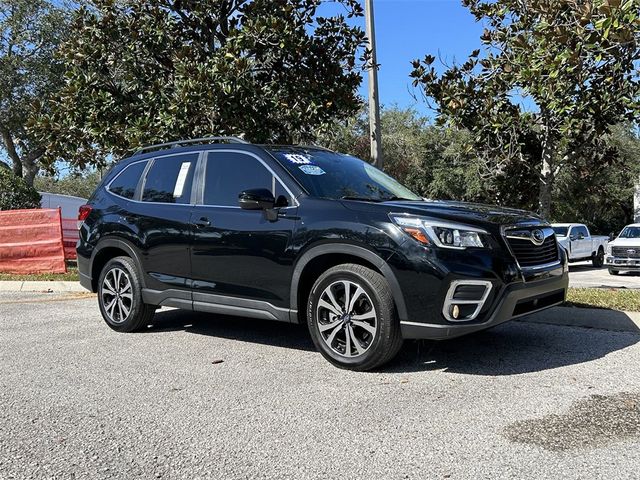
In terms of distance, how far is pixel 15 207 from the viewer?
15.5 meters

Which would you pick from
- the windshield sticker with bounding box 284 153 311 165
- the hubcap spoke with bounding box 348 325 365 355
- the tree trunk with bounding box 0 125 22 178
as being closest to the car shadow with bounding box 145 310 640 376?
the hubcap spoke with bounding box 348 325 365 355

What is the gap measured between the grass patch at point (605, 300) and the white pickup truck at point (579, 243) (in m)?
13.5

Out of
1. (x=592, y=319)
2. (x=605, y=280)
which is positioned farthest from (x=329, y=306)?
(x=605, y=280)

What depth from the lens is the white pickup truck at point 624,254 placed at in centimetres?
1867

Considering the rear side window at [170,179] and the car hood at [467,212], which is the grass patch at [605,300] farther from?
the rear side window at [170,179]

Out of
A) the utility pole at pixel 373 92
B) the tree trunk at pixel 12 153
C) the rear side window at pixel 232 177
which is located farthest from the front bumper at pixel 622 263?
the tree trunk at pixel 12 153

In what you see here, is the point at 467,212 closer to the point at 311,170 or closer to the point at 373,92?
the point at 311,170

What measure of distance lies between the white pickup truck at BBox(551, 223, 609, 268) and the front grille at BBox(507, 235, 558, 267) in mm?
16442

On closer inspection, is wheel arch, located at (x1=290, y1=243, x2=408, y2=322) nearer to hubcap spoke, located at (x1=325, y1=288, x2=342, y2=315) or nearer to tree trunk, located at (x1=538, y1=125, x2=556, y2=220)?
hubcap spoke, located at (x1=325, y1=288, x2=342, y2=315)

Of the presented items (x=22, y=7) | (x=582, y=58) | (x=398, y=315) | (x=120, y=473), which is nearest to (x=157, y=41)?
(x=582, y=58)

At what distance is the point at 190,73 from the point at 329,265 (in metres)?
6.05

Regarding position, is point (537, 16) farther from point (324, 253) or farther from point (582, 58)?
point (324, 253)

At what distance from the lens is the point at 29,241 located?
12867 mm

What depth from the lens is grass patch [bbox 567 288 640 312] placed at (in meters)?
6.52
